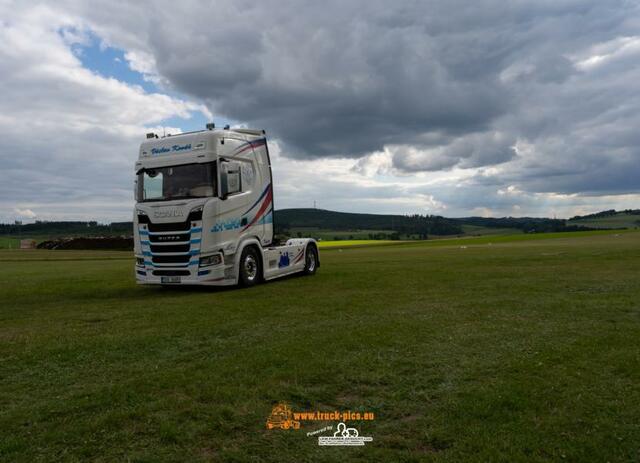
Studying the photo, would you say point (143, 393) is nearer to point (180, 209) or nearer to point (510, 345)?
point (510, 345)

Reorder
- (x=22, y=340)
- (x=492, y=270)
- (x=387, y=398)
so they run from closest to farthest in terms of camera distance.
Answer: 1. (x=387, y=398)
2. (x=22, y=340)
3. (x=492, y=270)

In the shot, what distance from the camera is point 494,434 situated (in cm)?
375

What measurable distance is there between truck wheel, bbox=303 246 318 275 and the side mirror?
5236 millimetres

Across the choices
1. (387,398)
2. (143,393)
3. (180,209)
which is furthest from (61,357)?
(180,209)

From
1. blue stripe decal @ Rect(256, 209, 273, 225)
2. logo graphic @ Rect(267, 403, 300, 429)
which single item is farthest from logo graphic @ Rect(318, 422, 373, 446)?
blue stripe decal @ Rect(256, 209, 273, 225)

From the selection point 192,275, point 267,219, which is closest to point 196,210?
point 192,275

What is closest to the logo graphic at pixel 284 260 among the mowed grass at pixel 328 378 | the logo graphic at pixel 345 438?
the mowed grass at pixel 328 378

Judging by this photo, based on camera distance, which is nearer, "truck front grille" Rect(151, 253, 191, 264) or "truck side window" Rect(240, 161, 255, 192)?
"truck front grille" Rect(151, 253, 191, 264)

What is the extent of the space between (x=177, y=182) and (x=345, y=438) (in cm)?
1079

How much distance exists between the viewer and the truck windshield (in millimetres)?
13055

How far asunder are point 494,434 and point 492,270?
14.7 meters

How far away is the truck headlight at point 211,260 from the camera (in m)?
12.9

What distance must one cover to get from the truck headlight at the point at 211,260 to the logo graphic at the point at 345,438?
9516mm

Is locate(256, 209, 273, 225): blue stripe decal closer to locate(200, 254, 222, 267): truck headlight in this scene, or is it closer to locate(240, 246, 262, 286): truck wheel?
locate(240, 246, 262, 286): truck wheel
